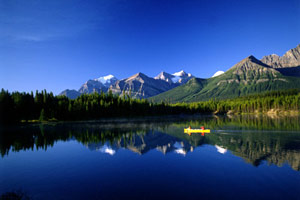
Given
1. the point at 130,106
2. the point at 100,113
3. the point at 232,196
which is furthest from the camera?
the point at 130,106

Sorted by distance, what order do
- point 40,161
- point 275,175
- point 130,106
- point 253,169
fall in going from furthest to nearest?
point 130,106 → point 40,161 → point 253,169 → point 275,175

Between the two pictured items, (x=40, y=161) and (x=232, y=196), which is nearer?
(x=232, y=196)

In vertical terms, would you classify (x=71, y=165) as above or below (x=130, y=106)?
below

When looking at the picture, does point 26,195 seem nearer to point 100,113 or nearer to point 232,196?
point 232,196

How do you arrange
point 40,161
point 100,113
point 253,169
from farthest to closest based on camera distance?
point 100,113 < point 40,161 < point 253,169

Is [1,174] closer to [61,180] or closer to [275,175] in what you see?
[61,180]

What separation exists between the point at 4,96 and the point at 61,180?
135266mm

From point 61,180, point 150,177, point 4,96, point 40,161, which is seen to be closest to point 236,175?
point 150,177

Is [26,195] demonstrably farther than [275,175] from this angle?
No

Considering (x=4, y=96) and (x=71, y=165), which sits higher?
(x=4, y=96)

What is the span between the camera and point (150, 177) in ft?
88.6

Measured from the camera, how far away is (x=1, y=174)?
1187 inches

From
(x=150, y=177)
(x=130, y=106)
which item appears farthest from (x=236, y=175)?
(x=130, y=106)

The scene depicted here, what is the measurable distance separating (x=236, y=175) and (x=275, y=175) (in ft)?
16.7
